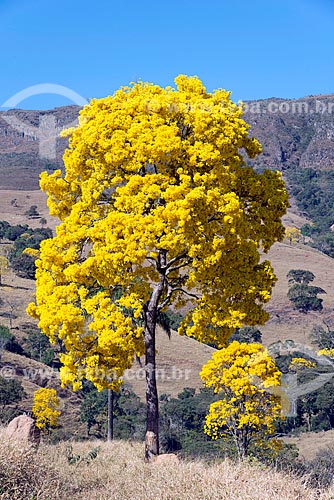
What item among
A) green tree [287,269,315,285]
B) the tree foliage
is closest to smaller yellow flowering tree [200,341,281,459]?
the tree foliage

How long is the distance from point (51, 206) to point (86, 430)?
3474 centimetres

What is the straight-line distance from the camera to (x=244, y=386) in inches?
867

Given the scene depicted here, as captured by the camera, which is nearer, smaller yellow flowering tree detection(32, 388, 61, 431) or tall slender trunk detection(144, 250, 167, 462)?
tall slender trunk detection(144, 250, 167, 462)

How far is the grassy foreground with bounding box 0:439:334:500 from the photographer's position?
8453 mm

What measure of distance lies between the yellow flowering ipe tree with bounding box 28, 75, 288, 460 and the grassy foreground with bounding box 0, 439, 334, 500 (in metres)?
2.94

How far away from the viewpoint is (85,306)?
41.3 ft

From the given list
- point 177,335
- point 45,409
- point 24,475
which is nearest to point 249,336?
point 177,335

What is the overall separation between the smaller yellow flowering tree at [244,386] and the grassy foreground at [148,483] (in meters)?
11.4

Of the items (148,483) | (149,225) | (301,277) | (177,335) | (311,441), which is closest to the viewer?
(148,483)

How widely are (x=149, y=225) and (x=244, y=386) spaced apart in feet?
37.9

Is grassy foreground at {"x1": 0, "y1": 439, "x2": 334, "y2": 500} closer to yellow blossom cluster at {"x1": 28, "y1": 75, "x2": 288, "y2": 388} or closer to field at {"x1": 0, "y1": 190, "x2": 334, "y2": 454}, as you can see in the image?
yellow blossom cluster at {"x1": 28, "y1": 75, "x2": 288, "y2": 388}

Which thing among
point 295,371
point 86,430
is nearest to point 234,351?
point 86,430

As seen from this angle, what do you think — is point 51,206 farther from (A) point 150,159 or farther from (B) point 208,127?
(B) point 208,127

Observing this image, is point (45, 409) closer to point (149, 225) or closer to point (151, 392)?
point (151, 392)
